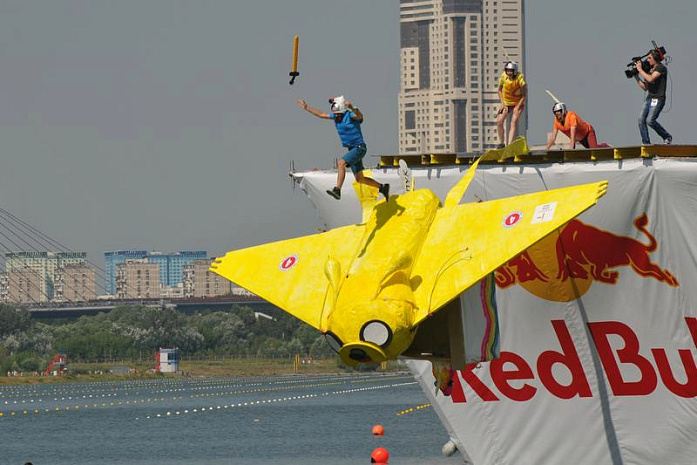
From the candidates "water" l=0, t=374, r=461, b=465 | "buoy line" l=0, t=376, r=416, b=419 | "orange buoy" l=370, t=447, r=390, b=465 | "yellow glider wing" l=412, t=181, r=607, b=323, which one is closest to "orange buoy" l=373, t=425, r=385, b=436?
"water" l=0, t=374, r=461, b=465

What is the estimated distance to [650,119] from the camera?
133 feet

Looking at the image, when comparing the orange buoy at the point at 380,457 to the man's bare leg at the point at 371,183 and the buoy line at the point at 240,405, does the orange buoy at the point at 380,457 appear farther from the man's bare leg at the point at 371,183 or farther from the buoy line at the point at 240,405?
the buoy line at the point at 240,405

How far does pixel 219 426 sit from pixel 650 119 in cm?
6232

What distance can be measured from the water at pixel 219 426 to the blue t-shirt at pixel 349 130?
32437 mm

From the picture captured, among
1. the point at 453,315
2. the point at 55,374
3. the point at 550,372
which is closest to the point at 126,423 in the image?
the point at 550,372

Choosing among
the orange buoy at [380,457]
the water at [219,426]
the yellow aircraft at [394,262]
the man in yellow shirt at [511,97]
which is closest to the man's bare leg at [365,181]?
the yellow aircraft at [394,262]

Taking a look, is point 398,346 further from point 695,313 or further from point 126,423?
point 126,423

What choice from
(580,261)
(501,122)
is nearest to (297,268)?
(580,261)

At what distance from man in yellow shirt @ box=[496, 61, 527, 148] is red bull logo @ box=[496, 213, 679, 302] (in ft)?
11.1

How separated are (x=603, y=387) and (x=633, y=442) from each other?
1602 millimetres

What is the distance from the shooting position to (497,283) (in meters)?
40.5

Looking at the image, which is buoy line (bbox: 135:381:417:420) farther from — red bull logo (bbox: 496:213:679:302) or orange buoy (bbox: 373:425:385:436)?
red bull logo (bbox: 496:213:679:302)

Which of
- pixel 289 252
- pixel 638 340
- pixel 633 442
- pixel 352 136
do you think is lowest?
pixel 633 442

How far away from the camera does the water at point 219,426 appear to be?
76.1 m
